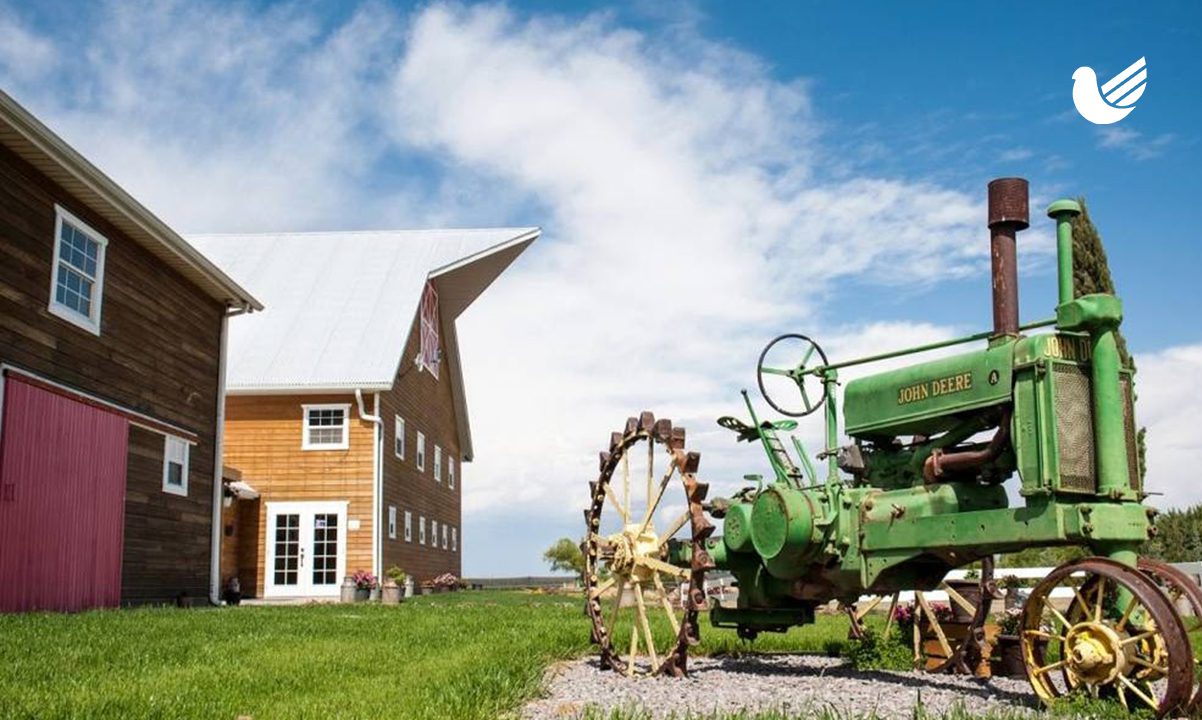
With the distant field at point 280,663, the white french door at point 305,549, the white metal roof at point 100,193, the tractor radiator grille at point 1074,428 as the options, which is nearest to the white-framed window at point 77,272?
the white metal roof at point 100,193

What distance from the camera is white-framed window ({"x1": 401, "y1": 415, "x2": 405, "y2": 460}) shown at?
92.9 feet

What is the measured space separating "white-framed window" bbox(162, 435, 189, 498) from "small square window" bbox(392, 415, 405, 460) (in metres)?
8.94

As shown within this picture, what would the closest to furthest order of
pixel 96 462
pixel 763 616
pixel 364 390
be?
pixel 763 616 < pixel 96 462 < pixel 364 390

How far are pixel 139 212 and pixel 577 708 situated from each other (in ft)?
42.6

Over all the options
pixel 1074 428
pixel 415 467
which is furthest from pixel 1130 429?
pixel 415 467

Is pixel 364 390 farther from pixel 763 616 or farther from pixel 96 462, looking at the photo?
pixel 763 616

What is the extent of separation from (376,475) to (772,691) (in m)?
20.0

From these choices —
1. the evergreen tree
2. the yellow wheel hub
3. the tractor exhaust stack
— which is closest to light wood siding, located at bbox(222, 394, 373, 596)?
the evergreen tree

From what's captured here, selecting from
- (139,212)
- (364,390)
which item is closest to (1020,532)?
(139,212)

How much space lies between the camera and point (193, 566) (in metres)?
19.8

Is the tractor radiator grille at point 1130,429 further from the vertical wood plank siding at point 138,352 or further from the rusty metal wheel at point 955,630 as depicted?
the vertical wood plank siding at point 138,352

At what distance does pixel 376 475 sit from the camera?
2669cm

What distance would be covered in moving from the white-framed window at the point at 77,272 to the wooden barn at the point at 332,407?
9074 millimetres

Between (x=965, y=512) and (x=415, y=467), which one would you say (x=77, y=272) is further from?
(x=415, y=467)
